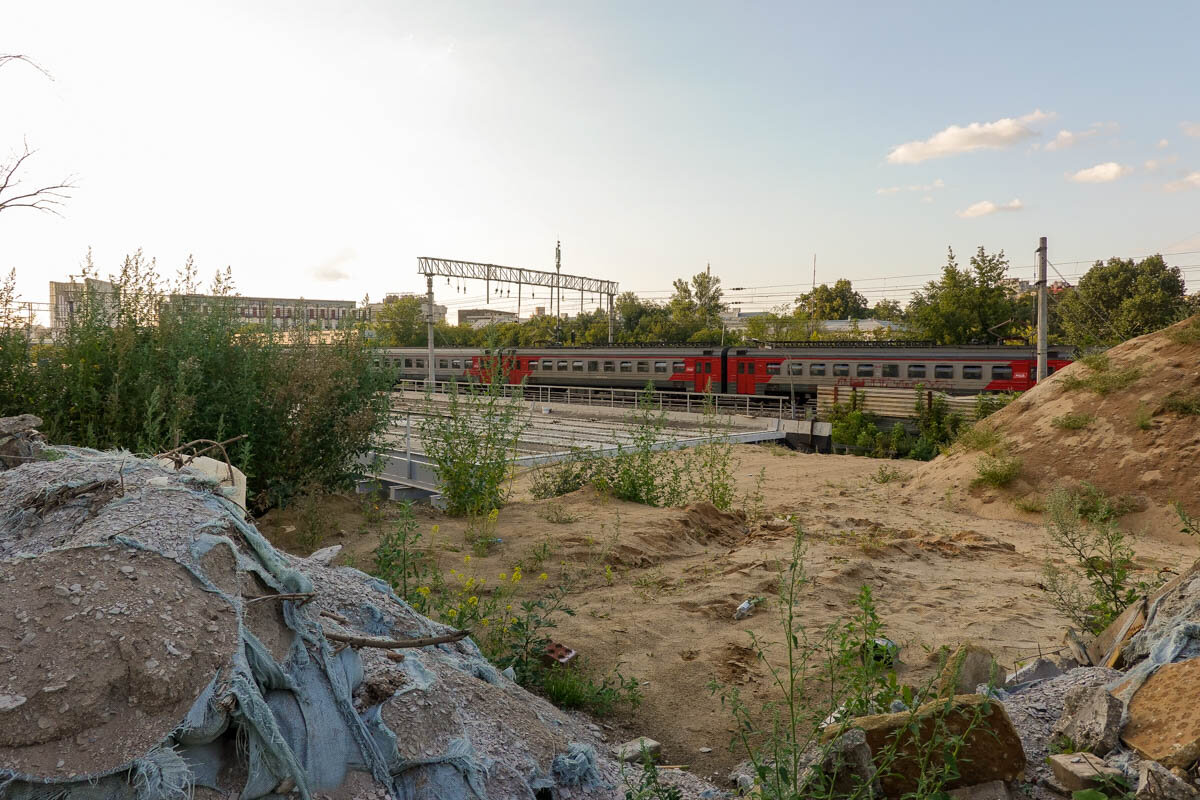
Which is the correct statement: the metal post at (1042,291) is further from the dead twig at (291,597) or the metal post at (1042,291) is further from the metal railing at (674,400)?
the dead twig at (291,597)

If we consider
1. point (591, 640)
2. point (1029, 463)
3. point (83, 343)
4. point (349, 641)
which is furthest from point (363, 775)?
point (1029, 463)

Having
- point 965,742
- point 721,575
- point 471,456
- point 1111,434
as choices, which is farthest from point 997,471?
point 965,742

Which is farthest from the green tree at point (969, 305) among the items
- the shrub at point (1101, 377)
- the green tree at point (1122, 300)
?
the shrub at point (1101, 377)

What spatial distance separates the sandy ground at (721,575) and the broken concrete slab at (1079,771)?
4.21 ft

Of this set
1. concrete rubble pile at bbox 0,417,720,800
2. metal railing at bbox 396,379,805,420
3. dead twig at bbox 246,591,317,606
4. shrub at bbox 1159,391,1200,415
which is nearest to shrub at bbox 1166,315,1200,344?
shrub at bbox 1159,391,1200,415

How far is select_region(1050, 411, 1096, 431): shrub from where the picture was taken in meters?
Result: 12.4

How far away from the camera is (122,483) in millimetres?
2875

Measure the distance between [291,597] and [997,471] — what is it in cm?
1195

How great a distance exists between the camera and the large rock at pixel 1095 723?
3.04 meters

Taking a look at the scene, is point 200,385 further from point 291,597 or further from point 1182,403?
point 1182,403

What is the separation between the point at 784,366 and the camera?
91.4 ft

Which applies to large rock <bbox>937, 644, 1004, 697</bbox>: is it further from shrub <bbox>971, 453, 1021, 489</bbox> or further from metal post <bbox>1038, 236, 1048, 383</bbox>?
metal post <bbox>1038, 236, 1048, 383</bbox>

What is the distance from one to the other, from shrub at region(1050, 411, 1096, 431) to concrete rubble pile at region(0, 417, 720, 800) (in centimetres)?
1192

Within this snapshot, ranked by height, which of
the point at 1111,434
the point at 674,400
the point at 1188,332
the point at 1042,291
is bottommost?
the point at 674,400
